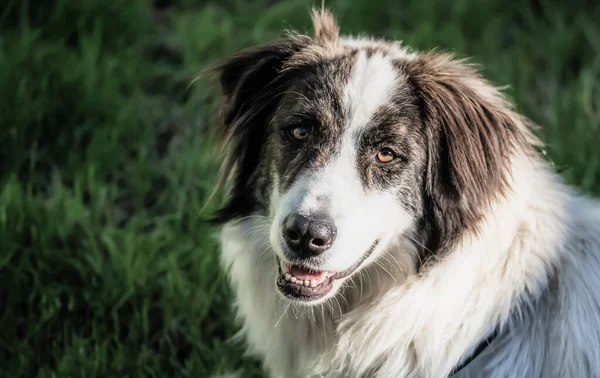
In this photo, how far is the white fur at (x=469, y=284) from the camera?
3.16 meters

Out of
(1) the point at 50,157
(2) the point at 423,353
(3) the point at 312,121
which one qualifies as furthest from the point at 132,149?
(2) the point at 423,353

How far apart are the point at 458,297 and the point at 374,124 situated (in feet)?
2.37

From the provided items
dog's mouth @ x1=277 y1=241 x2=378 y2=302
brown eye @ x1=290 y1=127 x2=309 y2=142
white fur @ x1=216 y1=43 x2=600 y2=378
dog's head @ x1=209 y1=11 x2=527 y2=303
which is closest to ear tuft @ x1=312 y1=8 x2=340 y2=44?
dog's head @ x1=209 y1=11 x2=527 y2=303

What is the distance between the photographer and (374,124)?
324cm

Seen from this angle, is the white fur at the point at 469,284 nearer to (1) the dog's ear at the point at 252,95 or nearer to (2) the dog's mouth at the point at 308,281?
(2) the dog's mouth at the point at 308,281

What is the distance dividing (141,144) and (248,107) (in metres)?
1.88

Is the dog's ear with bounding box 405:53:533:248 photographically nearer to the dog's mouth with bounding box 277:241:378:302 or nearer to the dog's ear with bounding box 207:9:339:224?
the dog's mouth with bounding box 277:241:378:302

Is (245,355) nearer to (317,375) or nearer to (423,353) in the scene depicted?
(317,375)

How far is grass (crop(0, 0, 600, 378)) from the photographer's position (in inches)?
169

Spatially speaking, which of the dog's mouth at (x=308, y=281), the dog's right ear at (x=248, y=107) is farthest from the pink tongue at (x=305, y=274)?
the dog's right ear at (x=248, y=107)

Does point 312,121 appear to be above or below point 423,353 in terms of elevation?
above

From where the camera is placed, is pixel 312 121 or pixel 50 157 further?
pixel 50 157

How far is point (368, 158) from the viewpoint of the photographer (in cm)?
323

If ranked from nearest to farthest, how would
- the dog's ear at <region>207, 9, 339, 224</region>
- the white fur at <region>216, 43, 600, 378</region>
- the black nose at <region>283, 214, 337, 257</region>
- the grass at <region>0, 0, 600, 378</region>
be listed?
the black nose at <region>283, 214, 337, 257</region>, the white fur at <region>216, 43, 600, 378</region>, the dog's ear at <region>207, 9, 339, 224</region>, the grass at <region>0, 0, 600, 378</region>
